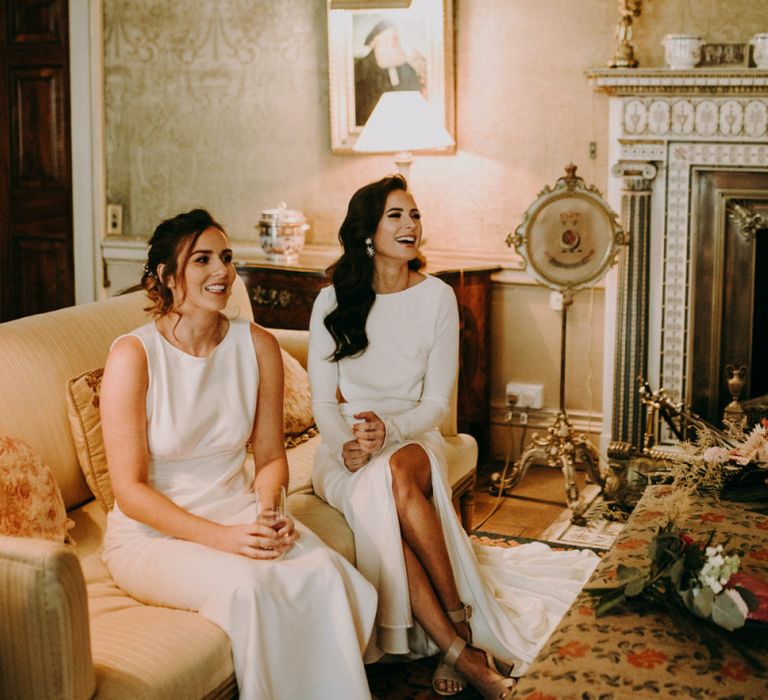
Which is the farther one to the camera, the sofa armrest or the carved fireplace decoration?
the carved fireplace decoration

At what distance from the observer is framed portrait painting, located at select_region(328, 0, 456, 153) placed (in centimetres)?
478

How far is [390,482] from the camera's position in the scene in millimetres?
2857

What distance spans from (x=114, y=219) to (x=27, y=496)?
351 cm

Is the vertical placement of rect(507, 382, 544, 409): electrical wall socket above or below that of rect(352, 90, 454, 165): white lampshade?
below

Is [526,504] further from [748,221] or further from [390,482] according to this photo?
[390,482]

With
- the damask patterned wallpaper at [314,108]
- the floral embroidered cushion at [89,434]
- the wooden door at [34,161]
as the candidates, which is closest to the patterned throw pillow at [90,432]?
the floral embroidered cushion at [89,434]

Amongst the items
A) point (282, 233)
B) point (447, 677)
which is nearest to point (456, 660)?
point (447, 677)

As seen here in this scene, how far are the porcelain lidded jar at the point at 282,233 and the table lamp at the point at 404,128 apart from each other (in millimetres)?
521

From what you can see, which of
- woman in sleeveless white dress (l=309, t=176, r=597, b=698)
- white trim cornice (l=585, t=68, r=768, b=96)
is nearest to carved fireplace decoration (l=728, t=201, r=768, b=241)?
white trim cornice (l=585, t=68, r=768, b=96)

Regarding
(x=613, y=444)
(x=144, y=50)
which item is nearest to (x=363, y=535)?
(x=613, y=444)

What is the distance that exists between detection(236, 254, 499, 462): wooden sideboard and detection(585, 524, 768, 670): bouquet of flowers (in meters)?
2.59

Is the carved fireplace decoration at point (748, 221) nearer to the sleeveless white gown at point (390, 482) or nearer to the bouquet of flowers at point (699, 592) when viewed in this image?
the sleeveless white gown at point (390, 482)

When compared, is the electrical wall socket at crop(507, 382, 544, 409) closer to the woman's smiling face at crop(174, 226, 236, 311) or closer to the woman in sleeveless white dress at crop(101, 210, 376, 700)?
the woman in sleeveless white dress at crop(101, 210, 376, 700)

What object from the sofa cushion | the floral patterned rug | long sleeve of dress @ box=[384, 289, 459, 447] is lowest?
the floral patterned rug
